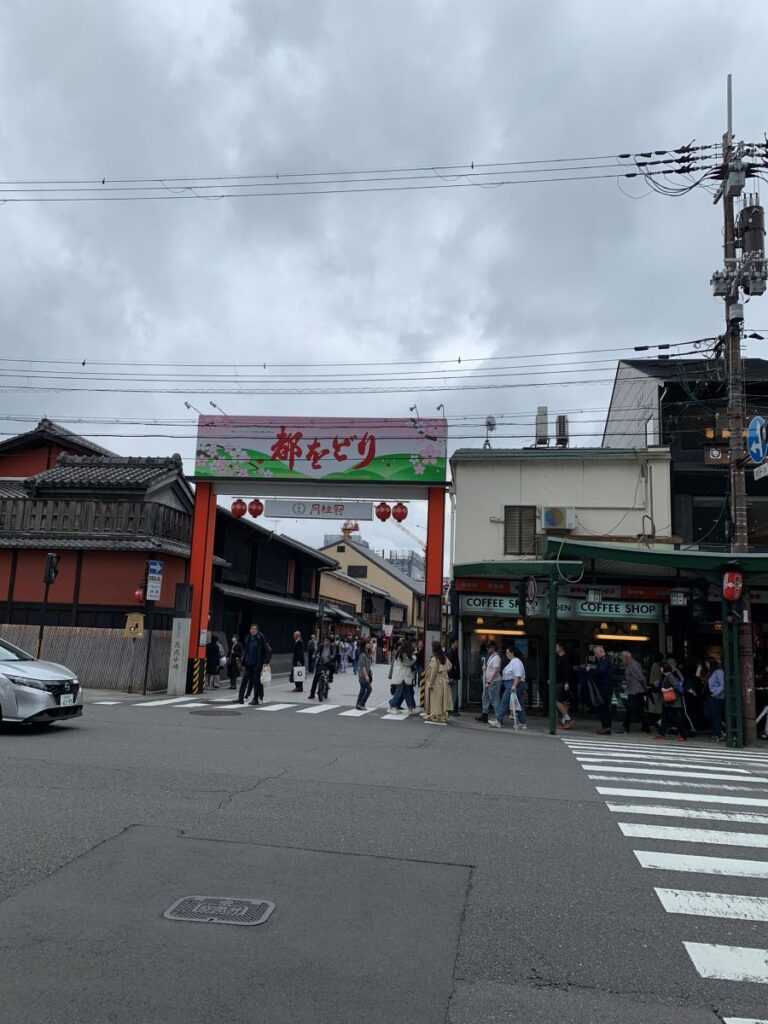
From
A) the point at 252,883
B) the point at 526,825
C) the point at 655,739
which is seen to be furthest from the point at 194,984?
the point at 655,739

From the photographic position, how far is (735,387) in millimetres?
17047

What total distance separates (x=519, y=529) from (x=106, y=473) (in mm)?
14020

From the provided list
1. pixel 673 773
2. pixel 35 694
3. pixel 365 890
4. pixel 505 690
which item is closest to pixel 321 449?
pixel 505 690

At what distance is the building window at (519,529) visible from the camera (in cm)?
2259

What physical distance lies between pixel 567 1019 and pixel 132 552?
21529 millimetres

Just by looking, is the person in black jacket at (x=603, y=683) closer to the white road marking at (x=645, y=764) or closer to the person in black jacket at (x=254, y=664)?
the white road marking at (x=645, y=764)

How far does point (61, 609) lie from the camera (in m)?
23.8

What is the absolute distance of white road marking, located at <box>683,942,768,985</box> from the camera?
4316mm

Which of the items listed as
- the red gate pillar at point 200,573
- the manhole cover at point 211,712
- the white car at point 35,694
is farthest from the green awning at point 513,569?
the white car at point 35,694

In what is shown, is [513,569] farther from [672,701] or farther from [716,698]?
[716,698]

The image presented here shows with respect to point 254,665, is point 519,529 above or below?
above

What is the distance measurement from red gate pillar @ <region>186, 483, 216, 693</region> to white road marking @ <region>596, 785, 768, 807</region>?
51.9 feet

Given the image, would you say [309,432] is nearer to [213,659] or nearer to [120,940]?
[213,659]

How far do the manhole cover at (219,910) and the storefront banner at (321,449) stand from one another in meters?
18.0
